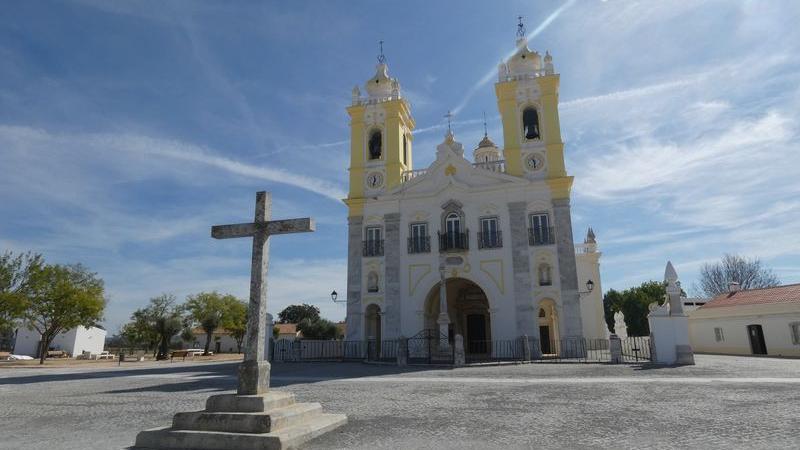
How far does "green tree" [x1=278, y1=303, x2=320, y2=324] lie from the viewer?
76.5m

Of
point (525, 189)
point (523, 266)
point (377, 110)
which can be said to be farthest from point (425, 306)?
point (377, 110)

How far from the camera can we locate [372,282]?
2555 centimetres

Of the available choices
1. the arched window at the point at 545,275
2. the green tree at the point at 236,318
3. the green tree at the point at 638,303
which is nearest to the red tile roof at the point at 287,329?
the green tree at the point at 236,318

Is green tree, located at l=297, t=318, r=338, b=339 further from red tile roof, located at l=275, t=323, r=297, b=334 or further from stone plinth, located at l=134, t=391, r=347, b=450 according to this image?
stone plinth, located at l=134, t=391, r=347, b=450

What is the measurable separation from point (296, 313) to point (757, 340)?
2494 inches

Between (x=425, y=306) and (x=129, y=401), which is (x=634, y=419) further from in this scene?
(x=425, y=306)

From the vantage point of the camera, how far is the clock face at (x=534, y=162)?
2500cm

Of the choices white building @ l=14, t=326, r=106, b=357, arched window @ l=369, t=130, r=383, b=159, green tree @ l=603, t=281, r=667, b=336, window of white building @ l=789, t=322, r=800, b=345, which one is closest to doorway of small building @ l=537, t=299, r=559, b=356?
window of white building @ l=789, t=322, r=800, b=345

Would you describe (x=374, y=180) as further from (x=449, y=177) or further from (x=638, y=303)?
(x=638, y=303)

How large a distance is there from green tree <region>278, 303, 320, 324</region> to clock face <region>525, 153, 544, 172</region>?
56.6m

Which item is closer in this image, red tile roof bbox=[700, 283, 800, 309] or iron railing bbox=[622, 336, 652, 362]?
iron railing bbox=[622, 336, 652, 362]

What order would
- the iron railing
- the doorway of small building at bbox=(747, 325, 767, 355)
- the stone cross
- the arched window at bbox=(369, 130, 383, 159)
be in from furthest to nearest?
the arched window at bbox=(369, 130, 383, 159), the doorway of small building at bbox=(747, 325, 767, 355), the iron railing, the stone cross

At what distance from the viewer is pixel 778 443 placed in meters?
5.12

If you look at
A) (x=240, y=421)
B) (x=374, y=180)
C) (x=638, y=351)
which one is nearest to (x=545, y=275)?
(x=638, y=351)
